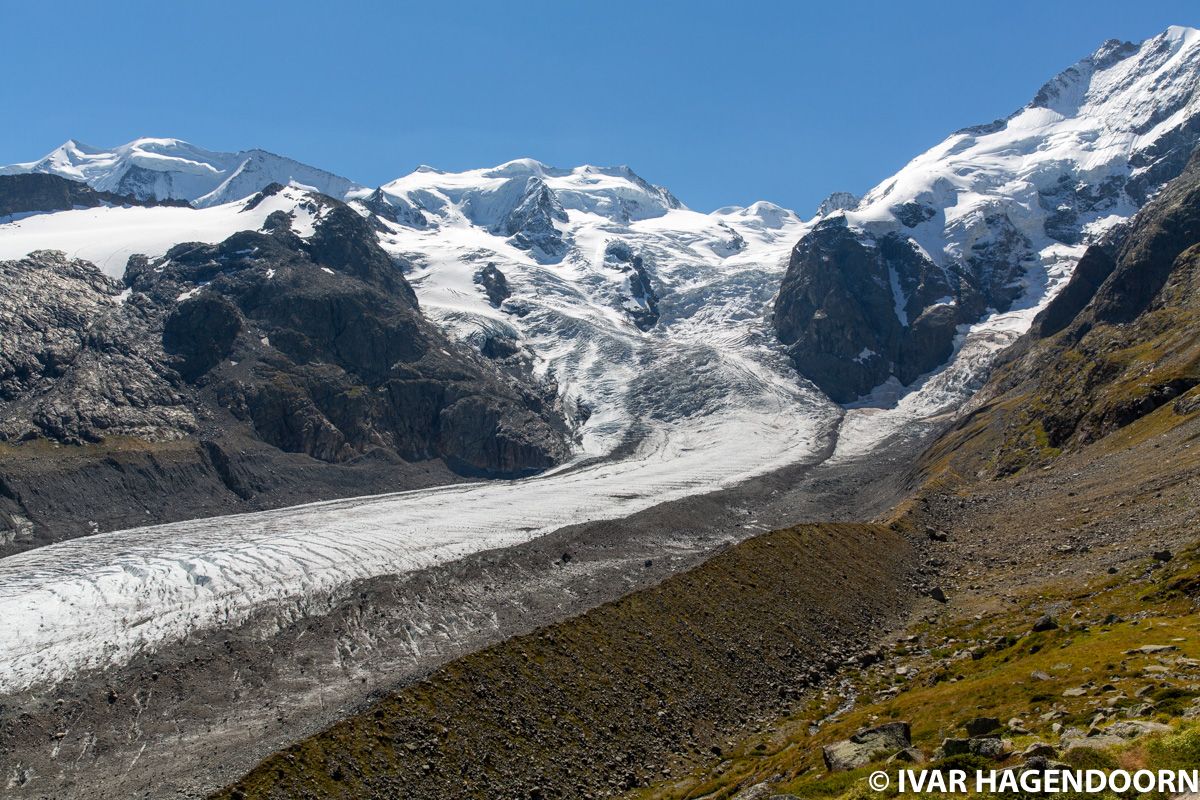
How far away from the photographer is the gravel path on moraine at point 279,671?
5731cm

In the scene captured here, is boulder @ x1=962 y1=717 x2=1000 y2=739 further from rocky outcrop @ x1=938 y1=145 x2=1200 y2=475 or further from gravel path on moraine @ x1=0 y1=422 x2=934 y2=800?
rocky outcrop @ x1=938 y1=145 x2=1200 y2=475

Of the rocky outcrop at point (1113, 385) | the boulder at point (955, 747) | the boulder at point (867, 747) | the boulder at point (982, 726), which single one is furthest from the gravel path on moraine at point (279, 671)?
the rocky outcrop at point (1113, 385)

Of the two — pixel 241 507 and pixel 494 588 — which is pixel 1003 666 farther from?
pixel 241 507

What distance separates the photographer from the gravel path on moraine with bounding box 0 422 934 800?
57.3 m

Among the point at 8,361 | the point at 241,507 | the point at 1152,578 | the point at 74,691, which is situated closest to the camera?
the point at 1152,578

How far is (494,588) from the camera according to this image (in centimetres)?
9600

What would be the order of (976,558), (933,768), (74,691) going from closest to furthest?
(933,768)
(74,691)
(976,558)

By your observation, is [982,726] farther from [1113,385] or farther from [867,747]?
[1113,385]

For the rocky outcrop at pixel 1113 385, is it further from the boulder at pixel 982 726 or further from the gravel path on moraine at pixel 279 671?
the boulder at pixel 982 726

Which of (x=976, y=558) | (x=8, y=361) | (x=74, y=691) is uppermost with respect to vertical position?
(x=8, y=361)

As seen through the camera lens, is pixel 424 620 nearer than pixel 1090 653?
No

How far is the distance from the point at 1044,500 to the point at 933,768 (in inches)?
2986

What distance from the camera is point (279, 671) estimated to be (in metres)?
74.3

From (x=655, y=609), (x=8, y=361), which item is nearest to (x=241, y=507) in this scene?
(x=8, y=361)
